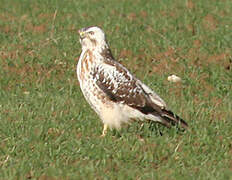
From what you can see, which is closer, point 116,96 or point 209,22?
point 116,96

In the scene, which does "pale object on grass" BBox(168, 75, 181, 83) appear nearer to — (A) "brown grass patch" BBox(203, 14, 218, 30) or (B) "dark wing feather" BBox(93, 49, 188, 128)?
(B) "dark wing feather" BBox(93, 49, 188, 128)

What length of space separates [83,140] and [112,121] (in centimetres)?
67

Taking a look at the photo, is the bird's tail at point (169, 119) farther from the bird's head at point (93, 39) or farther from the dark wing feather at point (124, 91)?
the bird's head at point (93, 39)

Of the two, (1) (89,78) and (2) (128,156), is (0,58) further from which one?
(2) (128,156)

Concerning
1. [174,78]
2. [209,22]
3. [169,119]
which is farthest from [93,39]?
[209,22]

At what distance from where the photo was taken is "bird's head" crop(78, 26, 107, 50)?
28.8 feet

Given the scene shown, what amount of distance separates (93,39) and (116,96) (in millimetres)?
858

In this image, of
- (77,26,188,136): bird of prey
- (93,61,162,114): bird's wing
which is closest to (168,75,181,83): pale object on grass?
(77,26,188,136): bird of prey

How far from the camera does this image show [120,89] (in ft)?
28.0

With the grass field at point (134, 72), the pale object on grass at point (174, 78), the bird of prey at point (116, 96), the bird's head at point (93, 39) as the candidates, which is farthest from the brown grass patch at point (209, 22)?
the bird of prey at point (116, 96)

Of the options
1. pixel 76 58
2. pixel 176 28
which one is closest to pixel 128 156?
pixel 76 58

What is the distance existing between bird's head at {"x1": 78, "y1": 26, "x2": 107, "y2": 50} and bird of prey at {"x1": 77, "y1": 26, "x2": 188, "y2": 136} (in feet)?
0.57

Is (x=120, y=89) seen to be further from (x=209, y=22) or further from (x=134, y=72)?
(x=209, y=22)

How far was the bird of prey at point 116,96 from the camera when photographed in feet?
27.8
